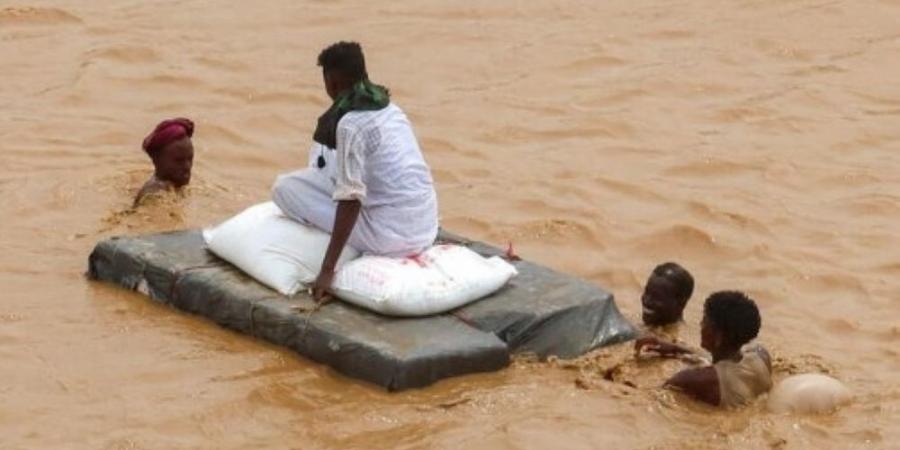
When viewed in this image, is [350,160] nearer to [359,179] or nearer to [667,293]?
[359,179]

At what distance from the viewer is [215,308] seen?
8.32 meters

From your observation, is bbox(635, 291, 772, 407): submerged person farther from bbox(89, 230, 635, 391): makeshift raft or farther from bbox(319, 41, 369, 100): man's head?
bbox(319, 41, 369, 100): man's head

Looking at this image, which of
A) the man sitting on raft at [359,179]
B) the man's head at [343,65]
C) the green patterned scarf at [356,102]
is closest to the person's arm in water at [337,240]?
the man sitting on raft at [359,179]

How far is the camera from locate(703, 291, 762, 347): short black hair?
25.3 ft

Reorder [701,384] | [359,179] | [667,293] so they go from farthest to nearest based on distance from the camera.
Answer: [667,293], [359,179], [701,384]

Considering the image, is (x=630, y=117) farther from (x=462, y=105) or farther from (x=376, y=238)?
(x=376, y=238)

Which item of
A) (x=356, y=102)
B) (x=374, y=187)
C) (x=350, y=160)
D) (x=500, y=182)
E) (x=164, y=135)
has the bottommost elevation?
(x=500, y=182)

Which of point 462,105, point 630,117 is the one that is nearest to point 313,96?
point 462,105

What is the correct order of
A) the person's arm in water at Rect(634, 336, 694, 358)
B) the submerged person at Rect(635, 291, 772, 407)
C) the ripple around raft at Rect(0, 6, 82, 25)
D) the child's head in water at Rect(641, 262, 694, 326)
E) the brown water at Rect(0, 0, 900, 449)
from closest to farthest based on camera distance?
the brown water at Rect(0, 0, 900, 449) < the submerged person at Rect(635, 291, 772, 407) < the person's arm in water at Rect(634, 336, 694, 358) < the child's head in water at Rect(641, 262, 694, 326) < the ripple around raft at Rect(0, 6, 82, 25)

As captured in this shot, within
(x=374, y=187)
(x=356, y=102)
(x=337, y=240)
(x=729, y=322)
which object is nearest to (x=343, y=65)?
(x=356, y=102)

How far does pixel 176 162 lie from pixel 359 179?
6.65 feet

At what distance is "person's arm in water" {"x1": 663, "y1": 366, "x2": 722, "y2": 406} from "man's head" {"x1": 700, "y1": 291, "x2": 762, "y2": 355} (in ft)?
0.46

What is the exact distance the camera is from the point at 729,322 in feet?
25.3

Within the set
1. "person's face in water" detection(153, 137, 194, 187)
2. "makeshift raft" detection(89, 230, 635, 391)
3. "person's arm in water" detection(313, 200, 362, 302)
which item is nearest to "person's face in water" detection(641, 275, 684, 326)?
"makeshift raft" detection(89, 230, 635, 391)
